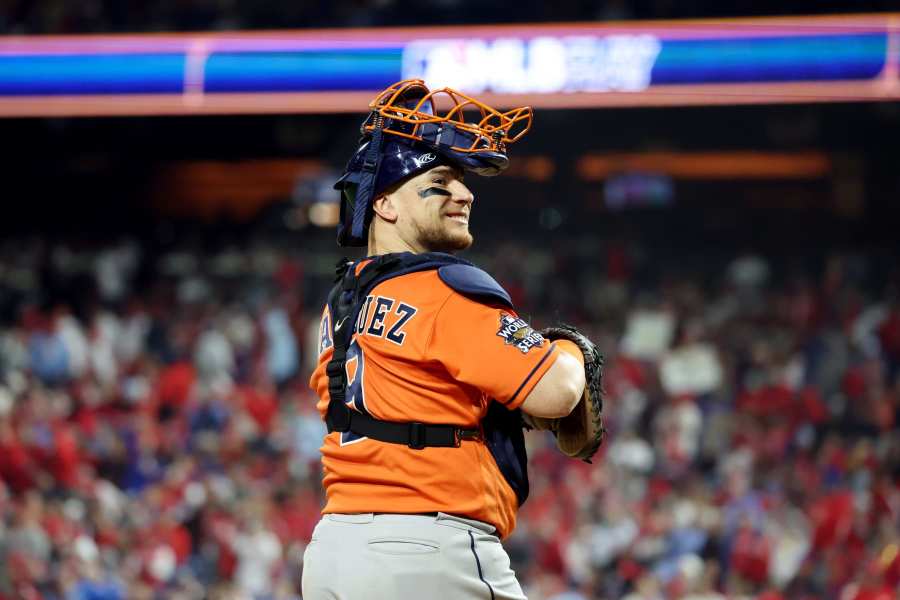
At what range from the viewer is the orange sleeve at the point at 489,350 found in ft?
6.01

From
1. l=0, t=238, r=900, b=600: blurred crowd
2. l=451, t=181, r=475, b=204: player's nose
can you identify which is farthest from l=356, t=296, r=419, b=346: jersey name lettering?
l=0, t=238, r=900, b=600: blurred crowd

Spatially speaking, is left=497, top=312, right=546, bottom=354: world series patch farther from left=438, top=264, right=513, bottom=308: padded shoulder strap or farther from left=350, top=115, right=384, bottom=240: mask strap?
left=350, top=115, right=384, bottom=240: mask strap

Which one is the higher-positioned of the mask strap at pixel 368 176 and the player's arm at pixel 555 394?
the mask strap at pixel 368 176

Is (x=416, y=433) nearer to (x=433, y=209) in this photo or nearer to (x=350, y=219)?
(x=433, y=209)

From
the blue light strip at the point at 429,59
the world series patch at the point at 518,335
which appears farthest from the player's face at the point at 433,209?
the blue light strip at the point at 429,59

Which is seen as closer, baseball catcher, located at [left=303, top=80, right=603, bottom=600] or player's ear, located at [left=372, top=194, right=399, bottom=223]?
baseball catcher, located at [left=303, top=80, right=603, bottom=600]

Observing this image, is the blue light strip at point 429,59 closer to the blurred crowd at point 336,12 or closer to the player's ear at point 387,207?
the blurred crowd at point 336,12

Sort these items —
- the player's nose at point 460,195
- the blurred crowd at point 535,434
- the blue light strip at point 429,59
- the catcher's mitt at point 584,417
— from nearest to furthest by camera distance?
1. the catcher's mitt at point 584,417
2. the player's nose at point 460,195
3. the blue light strip at point 429,59
4. the blurred crowd at point 535,434

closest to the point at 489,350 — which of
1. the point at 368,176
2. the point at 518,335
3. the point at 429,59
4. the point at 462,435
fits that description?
the point at 518,335

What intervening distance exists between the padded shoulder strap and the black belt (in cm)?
21

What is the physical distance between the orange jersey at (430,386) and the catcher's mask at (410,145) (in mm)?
203

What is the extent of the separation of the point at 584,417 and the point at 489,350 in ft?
0.81

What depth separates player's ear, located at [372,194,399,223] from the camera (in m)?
2.08

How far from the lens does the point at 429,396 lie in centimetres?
191
